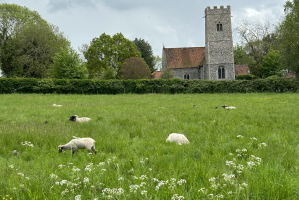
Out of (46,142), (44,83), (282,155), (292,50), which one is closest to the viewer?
(282,155)

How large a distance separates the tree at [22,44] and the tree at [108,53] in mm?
10958

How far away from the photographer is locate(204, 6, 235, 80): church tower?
51.7 metres

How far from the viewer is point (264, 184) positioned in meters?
2.57

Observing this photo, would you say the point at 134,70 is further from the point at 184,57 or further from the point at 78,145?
the point at 78,145

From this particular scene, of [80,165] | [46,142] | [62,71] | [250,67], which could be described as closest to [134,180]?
[80,165]

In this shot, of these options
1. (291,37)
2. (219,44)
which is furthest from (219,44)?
(291,37)

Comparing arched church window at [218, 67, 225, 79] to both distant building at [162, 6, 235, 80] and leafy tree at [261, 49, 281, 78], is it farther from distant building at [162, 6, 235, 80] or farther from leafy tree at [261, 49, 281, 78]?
leafy tree at [261, 49, 281, 78]

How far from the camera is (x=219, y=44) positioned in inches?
2039

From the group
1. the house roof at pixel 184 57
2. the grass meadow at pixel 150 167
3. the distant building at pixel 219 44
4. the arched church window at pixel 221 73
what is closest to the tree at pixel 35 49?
the house roof at pixel 184 57

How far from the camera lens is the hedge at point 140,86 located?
30203mm

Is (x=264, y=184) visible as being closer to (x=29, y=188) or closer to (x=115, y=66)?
(x=29, y=188)

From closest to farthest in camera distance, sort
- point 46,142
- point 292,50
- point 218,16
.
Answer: point 46,142 → point 292,50 → point 218,16

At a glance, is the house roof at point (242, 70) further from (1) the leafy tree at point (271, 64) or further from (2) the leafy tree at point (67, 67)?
(2) the leafy tree at point (67, 67)

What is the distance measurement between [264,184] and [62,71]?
41713 mm
